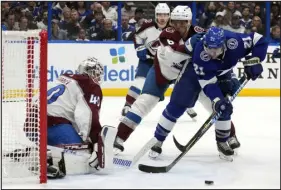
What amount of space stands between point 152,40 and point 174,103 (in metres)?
1.86

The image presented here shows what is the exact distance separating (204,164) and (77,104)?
0.85 metres

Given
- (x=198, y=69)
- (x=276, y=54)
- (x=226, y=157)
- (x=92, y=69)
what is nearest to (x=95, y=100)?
(x=92, y=69)

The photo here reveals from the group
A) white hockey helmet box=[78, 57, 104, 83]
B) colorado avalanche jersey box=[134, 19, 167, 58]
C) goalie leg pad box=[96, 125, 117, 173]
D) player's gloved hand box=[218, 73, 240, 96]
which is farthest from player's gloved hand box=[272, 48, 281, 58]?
goalie leg pad box=[96, 125, 117, 173]

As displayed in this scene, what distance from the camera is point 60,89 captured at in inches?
139

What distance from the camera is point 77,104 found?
346cm

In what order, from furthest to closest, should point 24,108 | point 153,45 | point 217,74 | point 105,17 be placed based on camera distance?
1. point 105,17
2. point 153,45
3. point 217,74
4. point 24,108

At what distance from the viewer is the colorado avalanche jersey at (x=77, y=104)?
343cm

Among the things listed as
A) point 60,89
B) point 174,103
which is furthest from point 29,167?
point 174,103

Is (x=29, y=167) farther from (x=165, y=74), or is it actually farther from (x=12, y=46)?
(x=165, y=74)

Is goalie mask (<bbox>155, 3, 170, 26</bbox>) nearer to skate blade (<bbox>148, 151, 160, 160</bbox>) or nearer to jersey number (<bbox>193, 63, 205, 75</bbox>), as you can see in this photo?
skate blade (<bbox>148, 151, 160, 160</bbox>)

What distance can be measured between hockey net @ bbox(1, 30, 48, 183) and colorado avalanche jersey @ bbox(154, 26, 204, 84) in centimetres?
94

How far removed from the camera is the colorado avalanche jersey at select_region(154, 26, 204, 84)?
3879mm

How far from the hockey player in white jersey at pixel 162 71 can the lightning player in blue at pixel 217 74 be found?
5.6 inches

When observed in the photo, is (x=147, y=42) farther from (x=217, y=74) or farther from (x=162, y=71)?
(x=217, y=74)
